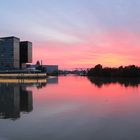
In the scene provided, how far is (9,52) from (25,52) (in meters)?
14.8

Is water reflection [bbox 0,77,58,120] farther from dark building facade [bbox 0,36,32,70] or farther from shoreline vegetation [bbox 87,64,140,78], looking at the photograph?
dark building facade [bbox 0,36,32,70]

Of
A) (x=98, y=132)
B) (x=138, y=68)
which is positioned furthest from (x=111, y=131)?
(x=138, y=68)

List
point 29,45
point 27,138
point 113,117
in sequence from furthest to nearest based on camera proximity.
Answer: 1. point 29,45
2. point 113,117
3. point 27,138

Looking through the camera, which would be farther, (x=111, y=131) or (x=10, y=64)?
(x=10, y=64)

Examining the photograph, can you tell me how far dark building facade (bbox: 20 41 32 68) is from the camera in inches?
6560

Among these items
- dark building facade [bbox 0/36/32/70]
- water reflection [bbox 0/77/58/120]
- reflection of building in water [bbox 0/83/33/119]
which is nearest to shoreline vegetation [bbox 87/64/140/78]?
dark building facade [bbox 0/36/32/70]

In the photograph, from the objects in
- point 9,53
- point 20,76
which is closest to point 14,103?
point 20,76

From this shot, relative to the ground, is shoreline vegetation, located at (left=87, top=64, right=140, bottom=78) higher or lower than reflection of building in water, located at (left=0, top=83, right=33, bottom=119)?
higher

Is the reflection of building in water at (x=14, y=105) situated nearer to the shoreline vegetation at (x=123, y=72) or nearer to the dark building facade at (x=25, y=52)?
the shoreline vegetation at (x=123, y=72)

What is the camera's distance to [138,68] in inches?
4813

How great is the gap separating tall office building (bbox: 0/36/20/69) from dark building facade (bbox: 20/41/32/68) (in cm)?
1023

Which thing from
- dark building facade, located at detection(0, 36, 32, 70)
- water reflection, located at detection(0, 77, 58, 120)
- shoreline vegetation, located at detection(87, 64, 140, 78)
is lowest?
water reflection, located at detection(0, 77, 58, 120)

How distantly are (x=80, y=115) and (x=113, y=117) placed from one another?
2.30 metres

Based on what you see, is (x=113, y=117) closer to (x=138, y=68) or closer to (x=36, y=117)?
(x=36, y=117)
